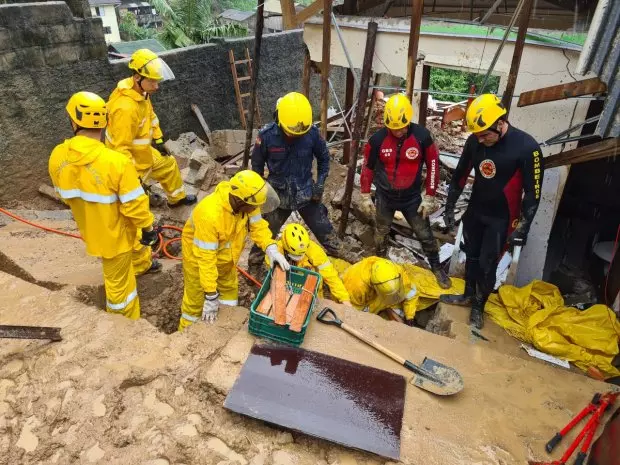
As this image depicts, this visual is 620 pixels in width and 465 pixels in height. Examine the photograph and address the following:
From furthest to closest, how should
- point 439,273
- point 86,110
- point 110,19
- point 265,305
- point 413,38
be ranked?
1. point 110,19
2. point 413,38
3. point 439,273
4. point 86,110
5. point 265,305

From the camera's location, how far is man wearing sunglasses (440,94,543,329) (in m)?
3.46

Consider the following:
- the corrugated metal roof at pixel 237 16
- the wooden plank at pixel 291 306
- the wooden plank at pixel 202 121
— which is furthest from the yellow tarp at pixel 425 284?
the corrugated metal roof at pixel 237 16

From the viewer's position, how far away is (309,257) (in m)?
3.81

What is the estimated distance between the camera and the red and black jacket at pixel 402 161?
14.4 ft

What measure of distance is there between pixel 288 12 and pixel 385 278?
4245 millimetres

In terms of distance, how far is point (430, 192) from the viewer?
15.1 feet

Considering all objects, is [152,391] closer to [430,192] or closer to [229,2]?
[430,192]

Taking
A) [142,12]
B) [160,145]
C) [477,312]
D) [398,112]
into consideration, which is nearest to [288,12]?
[160,145]

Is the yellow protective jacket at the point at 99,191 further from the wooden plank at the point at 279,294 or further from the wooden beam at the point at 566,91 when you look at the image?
the wooden beam at the point at 566,91

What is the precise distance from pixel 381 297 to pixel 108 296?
94.8 inches

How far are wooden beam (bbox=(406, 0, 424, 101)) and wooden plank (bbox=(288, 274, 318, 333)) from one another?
10.4ft

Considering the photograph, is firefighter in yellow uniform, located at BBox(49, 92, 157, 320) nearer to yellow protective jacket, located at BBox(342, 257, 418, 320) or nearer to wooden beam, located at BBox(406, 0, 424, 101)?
yellow protective jacket, located at BBox(342, 257, 418, 320)

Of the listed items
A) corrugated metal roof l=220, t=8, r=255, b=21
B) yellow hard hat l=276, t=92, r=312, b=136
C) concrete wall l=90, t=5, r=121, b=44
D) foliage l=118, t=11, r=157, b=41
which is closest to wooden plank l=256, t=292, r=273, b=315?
yellow hard hat l=276, t=92, r=312, b=136

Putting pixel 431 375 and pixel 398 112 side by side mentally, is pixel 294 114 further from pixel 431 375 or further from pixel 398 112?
pixel 431 375
